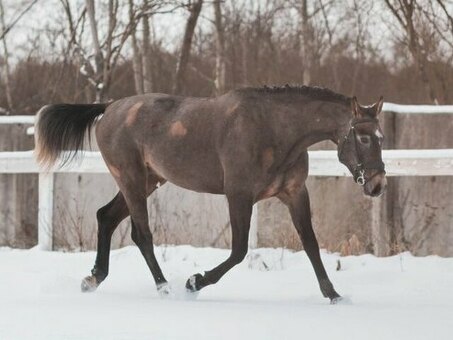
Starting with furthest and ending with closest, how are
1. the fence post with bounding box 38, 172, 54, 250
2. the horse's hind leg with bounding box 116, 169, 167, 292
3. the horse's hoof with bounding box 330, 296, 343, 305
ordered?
1. the fence post with bounding box 38, 172, 54, 250
2. the horse's hind leg with bounding box 116, 169, 167, 292
3. the horse's hoof with bounding box 330, 296, 343, 305

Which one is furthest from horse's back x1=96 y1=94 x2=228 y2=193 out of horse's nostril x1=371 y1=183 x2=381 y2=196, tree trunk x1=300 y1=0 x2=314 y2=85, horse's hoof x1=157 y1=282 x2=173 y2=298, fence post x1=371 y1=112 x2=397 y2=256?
tree trunk x1=300 y1=0 x2=314 y2=85

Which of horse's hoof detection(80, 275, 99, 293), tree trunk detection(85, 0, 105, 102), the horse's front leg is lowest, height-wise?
horse's hoof detection(80, 275, 99, 293)

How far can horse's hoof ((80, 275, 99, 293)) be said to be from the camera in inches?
270

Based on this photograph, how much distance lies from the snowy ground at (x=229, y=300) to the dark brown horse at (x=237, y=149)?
0.39 metres

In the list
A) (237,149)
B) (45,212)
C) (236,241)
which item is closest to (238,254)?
(236,241)

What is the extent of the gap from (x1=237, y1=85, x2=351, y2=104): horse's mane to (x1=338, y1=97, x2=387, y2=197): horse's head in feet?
0.72

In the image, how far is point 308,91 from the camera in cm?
648

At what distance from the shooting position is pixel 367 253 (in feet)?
27.8

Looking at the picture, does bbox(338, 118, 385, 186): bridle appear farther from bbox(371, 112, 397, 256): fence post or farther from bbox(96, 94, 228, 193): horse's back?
bbox(371, 112, 397, 256): fence post

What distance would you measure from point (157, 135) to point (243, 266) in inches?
65.9

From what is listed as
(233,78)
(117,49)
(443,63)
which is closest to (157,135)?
(117,49)

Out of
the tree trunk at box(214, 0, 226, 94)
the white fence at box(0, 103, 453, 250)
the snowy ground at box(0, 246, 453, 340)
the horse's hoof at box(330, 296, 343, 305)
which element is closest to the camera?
the snowy ground at box(0, 246, 453, 340)

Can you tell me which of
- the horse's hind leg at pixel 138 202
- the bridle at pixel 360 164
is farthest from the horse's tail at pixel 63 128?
the bridle at pixel 360 164

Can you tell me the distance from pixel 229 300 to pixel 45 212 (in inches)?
145
